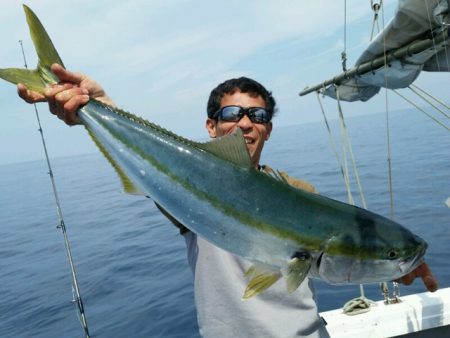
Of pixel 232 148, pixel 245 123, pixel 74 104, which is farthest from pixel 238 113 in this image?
pixel 74 104

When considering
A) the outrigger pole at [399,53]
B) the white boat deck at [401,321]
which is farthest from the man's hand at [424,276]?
the outrigger pole at [399,53]

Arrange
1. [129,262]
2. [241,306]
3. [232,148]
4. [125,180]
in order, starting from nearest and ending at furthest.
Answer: [232,148] → [125,180] → [241,306] → [129,262]

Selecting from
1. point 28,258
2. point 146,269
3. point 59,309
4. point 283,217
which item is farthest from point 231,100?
point 28,258

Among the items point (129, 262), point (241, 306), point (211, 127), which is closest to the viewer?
point (241, 306)

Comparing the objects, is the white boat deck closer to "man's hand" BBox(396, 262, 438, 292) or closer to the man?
the man

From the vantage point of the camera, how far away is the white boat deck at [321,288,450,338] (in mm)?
5391

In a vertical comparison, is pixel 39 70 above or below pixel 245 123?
above

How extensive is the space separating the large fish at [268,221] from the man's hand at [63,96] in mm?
721

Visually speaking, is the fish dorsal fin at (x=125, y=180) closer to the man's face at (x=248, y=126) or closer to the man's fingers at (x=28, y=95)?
the man's fingers at (x=28, y=95)

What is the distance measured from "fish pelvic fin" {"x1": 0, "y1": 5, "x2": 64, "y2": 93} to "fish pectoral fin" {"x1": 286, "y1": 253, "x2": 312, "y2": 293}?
1.94 metres

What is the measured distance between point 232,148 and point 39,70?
1464 millimetres

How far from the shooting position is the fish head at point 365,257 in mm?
2186

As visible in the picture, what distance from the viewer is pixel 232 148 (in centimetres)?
235

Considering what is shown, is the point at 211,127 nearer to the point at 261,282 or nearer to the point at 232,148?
the point at 232,148
